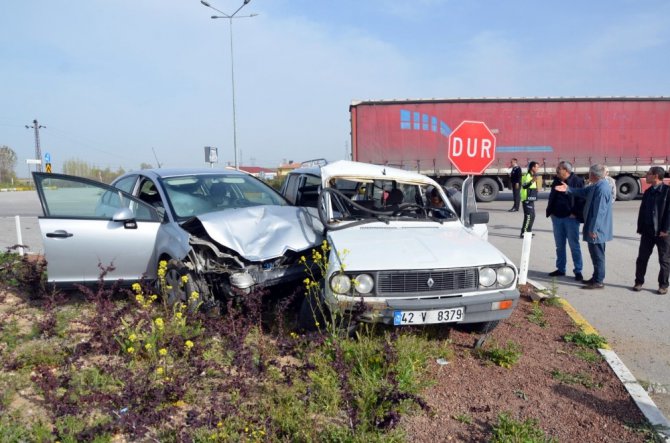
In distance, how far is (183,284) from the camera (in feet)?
14.3

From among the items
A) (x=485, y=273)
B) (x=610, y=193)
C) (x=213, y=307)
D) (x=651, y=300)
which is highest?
(x=610, y=193)

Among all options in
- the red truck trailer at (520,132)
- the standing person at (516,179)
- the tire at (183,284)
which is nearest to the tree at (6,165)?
the red truck trailer at (520,132)

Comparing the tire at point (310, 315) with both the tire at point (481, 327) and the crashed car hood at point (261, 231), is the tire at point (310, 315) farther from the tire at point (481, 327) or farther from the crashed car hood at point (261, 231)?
the tire at point (481, 327)

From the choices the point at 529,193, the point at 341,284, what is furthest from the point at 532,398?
the point at 529,193

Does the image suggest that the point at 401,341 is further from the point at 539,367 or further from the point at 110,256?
the point at 110,256

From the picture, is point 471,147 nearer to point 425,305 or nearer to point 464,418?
point 425,305

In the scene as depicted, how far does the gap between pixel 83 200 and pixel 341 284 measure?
3078 millimetres

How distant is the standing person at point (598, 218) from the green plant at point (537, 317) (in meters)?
1.48

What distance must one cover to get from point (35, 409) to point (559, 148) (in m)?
19.2

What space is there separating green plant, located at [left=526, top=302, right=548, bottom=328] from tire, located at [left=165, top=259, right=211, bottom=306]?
3294 mm

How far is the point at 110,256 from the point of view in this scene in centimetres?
476

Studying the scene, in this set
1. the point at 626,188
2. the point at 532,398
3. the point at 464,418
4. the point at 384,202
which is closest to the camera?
the point at 464,418

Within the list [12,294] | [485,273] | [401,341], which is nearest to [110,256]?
[12,294]

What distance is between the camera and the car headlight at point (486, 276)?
12.7 ft
